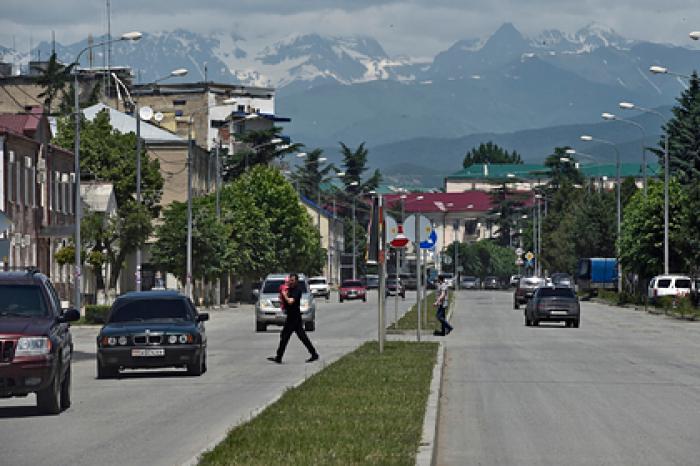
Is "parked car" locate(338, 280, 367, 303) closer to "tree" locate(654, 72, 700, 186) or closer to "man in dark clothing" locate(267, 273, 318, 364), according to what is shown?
"tree" locate(654, 72, 700, 186)

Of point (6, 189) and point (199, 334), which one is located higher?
point (6, 189)

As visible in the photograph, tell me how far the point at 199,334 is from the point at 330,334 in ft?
65.7

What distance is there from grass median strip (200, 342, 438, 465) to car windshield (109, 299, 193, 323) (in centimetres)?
354

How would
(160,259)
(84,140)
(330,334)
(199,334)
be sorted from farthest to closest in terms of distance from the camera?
(84,140) → (160,259) → (330,334) → (199,334)

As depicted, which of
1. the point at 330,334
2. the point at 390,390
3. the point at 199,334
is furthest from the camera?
the point at 330,334

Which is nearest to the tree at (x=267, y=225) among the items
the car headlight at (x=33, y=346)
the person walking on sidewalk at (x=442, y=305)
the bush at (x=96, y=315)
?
the bush at (x=96, y=315)

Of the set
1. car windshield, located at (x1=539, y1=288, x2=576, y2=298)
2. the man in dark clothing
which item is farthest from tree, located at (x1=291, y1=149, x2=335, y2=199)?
the man in dark clothing

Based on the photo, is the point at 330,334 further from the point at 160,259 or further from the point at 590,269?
the point at 590,269

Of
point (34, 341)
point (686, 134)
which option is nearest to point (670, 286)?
point (686, 134)

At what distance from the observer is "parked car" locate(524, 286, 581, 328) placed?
55656mm

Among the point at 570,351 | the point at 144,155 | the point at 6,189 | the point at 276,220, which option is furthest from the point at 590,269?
the point at 570,351

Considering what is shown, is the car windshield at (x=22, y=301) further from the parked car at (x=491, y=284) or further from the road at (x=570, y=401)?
the parked car at (x=491, y=284)

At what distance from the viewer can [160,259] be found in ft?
274

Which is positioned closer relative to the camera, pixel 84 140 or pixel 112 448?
pixel 112 448
